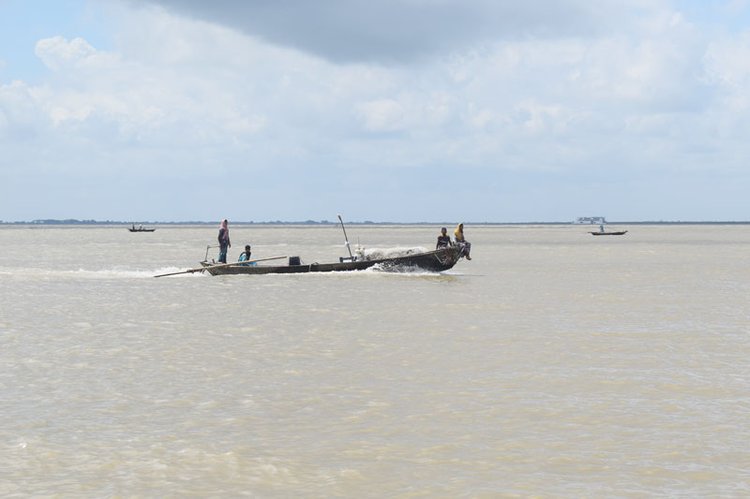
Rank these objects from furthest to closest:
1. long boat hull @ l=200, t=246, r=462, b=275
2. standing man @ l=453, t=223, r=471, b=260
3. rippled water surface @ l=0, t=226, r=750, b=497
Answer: long boat hull @ l=200, t=246, r=462, b=275, standing man @ l=453, t=223, r=471, b=260, rippled water surface @ l=0, t=226, r=750, b=497

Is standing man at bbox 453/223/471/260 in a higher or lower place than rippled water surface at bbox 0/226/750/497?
higher

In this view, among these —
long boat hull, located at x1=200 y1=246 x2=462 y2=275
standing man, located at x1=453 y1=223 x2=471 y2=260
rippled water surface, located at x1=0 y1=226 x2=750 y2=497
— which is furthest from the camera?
long boat hull, located at x1=200 y1=246 x2=462 y2=275

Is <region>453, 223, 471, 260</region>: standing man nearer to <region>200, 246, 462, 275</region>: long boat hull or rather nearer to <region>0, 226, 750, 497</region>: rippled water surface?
<region>200, 246, 462, 275</region>: long boat hull

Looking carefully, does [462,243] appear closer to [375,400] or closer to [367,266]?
[367,266]

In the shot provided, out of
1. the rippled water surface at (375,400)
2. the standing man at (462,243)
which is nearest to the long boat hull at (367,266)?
the standing man at (462,243)

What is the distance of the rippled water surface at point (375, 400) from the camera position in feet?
27.1

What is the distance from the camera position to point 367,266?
35.7 meters

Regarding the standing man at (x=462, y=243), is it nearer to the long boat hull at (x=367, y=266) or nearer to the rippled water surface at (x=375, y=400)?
the long boat hull at (x=367, y=266)

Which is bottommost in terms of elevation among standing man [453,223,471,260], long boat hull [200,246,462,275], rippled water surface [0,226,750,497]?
rippled water surface [0,226,750,497]

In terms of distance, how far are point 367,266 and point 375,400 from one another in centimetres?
2407

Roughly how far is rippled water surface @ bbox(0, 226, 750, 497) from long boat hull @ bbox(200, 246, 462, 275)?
11004mm

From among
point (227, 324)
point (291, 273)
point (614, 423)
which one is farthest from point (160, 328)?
point (291, 273)

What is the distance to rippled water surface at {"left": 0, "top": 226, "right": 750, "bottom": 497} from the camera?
326 inches

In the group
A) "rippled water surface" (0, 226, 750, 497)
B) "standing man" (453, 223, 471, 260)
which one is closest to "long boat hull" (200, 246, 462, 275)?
"standing man" (453, 223, 471, 260)
